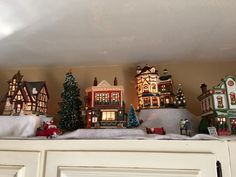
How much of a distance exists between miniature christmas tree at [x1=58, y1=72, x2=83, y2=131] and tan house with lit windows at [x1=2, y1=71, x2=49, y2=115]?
10cm

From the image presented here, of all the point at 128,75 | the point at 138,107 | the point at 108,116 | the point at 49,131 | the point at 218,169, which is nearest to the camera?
the point at 218,169

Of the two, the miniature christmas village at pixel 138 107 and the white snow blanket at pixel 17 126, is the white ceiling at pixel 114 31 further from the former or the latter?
the white snow blanket at pixel 17 126

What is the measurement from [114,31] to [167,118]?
0.41 metres

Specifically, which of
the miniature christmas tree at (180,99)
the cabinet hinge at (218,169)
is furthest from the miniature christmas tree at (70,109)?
the cabinet hinge at (218,169)

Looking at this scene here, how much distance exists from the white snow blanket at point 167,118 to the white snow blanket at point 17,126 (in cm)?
44

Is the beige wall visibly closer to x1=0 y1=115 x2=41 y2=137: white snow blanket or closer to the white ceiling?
the white ceiling

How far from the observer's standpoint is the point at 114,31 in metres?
0.91

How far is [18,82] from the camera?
104 centimetres

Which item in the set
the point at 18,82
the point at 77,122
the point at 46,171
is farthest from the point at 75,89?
the point at 46,171

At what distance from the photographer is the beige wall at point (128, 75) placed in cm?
113

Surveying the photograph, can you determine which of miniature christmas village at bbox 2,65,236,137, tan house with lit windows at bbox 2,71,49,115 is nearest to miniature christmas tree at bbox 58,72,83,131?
miniature christmas village at bbox 2,65,236,137

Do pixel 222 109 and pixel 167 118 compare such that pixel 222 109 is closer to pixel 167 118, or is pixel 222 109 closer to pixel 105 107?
pixel 167 118

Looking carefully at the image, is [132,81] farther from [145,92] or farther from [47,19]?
[47,19]

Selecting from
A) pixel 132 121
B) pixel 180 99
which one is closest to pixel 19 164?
pixel 132 121
